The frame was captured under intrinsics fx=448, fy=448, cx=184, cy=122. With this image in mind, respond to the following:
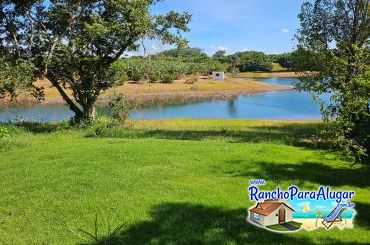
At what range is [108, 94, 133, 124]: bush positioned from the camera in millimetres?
25956

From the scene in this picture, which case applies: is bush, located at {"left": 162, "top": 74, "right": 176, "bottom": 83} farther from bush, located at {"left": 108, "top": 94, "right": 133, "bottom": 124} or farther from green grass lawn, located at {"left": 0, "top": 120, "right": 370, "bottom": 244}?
green grass lawn, located at {"left": 0, "top": 120, "right": 370, "bottom": 244}

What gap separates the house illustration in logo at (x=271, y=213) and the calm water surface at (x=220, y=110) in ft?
103

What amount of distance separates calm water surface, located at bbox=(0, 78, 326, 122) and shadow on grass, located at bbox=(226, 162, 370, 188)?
2728 cm

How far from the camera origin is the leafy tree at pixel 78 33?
21.8 m

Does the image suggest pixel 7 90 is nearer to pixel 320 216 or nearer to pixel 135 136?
pixel 135 136

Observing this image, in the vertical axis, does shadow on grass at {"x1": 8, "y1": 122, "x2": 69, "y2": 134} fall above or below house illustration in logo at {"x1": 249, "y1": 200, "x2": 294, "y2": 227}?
below

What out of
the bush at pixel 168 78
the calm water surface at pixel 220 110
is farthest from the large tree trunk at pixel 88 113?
the bush at pixel 168 78

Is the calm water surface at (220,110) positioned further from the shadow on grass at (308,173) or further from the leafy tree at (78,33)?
the shadow on grass at (308,173)

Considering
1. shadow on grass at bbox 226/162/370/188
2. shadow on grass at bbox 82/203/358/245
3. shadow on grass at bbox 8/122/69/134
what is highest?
shadow on grass at bbox 82/203/358/245

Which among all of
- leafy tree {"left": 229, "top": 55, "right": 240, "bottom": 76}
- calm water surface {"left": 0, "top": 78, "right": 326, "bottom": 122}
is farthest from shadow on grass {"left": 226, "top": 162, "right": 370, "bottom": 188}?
leafy tree {"left": 229, "top": 55, "right": 240, "bottom": 76}

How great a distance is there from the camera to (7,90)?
826 inches

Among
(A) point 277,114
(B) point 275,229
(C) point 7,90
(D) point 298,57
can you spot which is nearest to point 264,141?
(D) point 298,57

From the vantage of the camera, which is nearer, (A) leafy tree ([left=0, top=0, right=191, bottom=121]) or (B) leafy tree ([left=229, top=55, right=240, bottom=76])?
(A) leafy tree ([left=0, top=0, right=191, bottom=121])

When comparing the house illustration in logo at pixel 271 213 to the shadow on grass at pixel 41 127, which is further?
the shadow on grass at pixel 41 127
